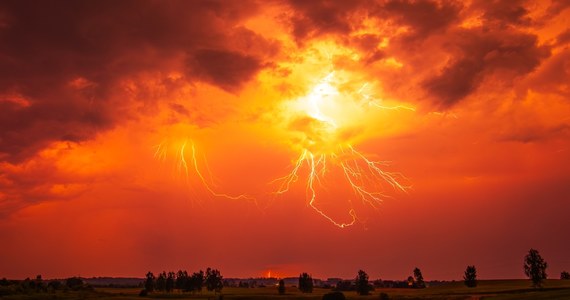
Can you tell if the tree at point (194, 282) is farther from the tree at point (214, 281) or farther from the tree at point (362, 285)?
the tree at point (362, 285)

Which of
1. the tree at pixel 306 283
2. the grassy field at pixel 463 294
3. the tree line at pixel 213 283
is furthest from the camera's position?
the tree at pixel 306 283

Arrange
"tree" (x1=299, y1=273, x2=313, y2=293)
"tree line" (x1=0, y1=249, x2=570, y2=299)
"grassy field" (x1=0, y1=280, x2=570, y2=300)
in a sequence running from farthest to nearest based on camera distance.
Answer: "tree" (x1=299, y1=273, x2=313, y2=293) → "tree line" (x1=0, y1=249, x2=570, y2=299) → "grassy field" (x1=0, y1=280, x2=570, y2=300)

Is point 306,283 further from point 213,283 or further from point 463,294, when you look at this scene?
point 463,294

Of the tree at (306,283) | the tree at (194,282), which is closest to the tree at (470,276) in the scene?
the tree at (306,283)

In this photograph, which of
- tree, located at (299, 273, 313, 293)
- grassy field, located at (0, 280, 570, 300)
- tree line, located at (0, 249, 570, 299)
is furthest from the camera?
tree, located at (299, 273, 313, 293)

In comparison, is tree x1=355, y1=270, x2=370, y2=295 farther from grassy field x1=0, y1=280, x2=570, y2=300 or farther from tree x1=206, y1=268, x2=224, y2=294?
tree x1=206, y1=268, x2=224, y2=294

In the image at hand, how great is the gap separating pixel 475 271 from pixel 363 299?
179 ft

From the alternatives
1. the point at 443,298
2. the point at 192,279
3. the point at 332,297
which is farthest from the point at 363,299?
the point at 192,279

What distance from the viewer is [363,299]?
363ft

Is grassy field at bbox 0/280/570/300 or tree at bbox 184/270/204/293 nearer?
grassy field at bbox 0/280/570/300

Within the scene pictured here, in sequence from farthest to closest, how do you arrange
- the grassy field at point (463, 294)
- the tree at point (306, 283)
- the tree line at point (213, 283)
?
1. the tree at point (306, 283)
2. the tree line at point (213, 283)
3. the grassy field at point (463, 294)

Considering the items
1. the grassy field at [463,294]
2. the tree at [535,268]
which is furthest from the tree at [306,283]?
the tree at [535,268]

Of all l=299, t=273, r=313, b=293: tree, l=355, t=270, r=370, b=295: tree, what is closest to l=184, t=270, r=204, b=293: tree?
l=299, t=273, r=313, b=293: tree

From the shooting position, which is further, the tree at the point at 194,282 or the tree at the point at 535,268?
the tree at the point at 194,282
